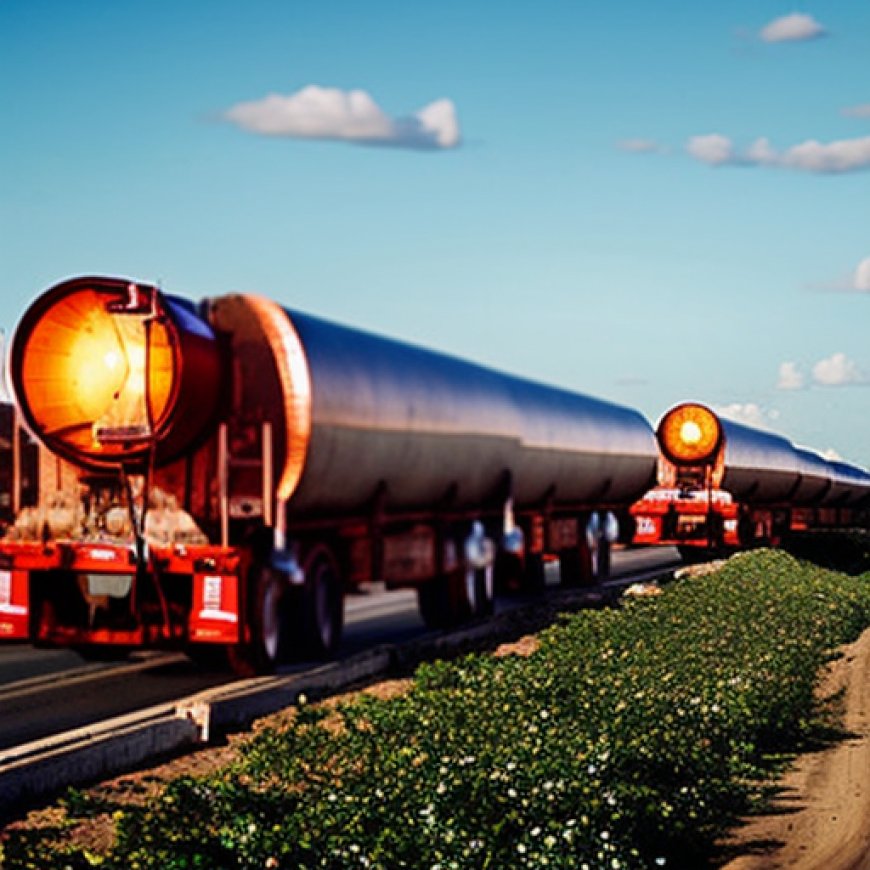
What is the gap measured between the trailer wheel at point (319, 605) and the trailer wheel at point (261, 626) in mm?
711

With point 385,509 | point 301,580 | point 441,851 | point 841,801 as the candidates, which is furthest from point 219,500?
point 441,851

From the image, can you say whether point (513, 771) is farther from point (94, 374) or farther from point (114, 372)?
point (94, 374)

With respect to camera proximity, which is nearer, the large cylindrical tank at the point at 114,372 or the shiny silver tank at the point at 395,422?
the large cylindrical tank at the point at 114,372

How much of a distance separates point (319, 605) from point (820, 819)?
311 inches

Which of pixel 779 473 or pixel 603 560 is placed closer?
pixel 603 560

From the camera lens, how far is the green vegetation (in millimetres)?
10938

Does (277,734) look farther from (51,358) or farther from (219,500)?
(51,358)

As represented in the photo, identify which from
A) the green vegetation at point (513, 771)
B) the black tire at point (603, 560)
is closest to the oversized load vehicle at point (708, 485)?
the black tire at point (603, 560)

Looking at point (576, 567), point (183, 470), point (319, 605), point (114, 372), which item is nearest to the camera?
point (114, 372)

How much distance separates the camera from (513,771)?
12273 mm

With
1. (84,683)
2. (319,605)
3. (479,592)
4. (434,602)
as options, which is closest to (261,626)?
(319,605)

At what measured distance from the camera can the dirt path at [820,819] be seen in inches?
537

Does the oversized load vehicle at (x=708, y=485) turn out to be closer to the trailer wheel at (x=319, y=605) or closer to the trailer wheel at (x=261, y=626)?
Result: the trailer wheel at (x=319, y=605)

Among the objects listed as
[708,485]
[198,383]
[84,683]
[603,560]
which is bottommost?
[84,683]
